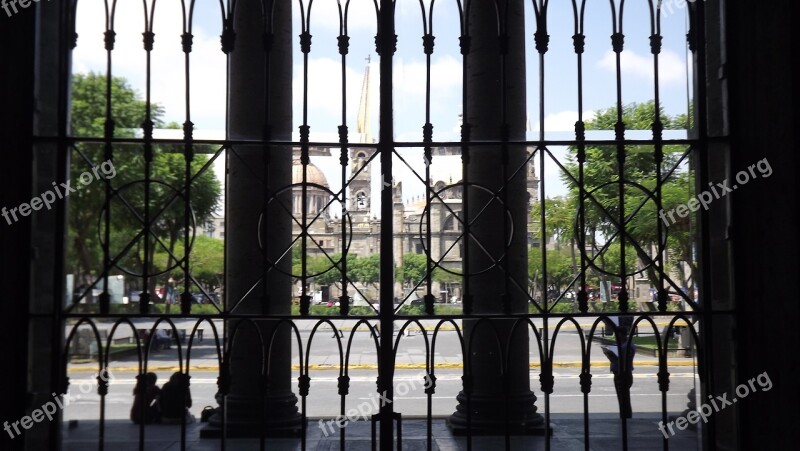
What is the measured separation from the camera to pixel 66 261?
3721 mm

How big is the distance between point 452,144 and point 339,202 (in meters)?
0.80

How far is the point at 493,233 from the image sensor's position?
18.6 ft

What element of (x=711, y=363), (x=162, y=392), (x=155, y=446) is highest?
(x=711, y=363)

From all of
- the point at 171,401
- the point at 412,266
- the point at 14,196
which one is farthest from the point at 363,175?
the point at 14,196

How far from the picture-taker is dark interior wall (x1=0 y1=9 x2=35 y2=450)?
3502 mm

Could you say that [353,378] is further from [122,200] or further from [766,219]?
[766,219]

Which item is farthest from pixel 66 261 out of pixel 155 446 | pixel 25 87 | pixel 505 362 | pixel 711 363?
pixel 711 363

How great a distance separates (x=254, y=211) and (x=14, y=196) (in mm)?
2115

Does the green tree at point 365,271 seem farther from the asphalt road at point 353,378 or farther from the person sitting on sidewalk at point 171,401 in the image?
the person sitting on sidewalk at point 171,401

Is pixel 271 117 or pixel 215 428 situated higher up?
pixel 271 117

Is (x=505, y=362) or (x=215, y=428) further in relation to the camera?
(x=215, y=428)

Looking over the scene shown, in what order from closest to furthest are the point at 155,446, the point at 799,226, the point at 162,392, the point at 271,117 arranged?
1. the point at 799,226
2. the point at 162,392
3. the point at 155,446
4. the point at 271,117

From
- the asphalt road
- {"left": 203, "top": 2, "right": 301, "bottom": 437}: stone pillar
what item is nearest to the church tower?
{"left": 203, "top": 2, "right": 301, "bottom": 437}: stone pillar

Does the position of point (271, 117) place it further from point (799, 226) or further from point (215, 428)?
point (799, 226)
